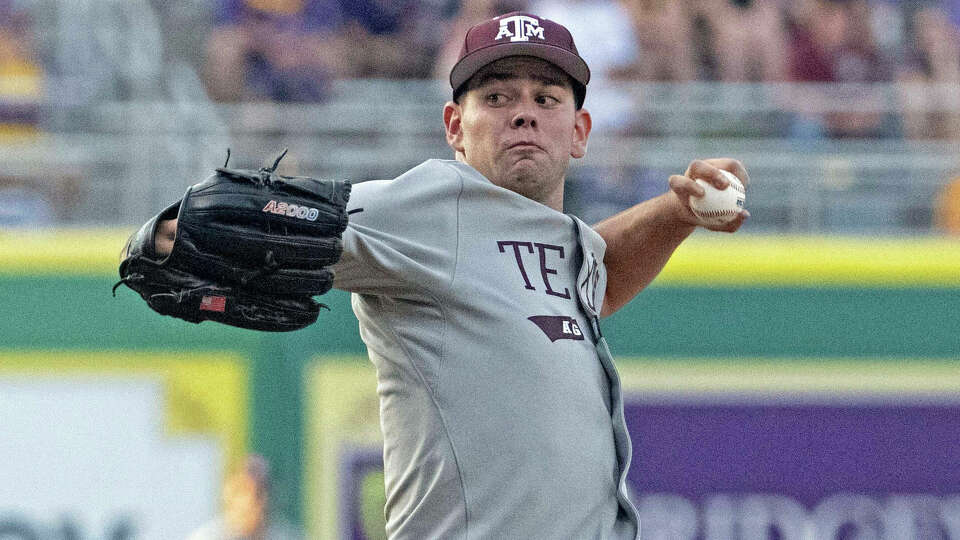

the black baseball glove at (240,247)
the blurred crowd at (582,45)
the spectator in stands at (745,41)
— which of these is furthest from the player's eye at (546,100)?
the spectator in stands at (745,41)

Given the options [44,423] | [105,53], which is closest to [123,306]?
[44,423]

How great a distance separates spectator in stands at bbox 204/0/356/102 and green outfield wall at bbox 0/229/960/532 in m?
1.29

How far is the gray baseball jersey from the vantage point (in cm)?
244

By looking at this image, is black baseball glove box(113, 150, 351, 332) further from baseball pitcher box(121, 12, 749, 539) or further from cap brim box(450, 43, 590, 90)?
cap brim box(450, 43, 590, 90)

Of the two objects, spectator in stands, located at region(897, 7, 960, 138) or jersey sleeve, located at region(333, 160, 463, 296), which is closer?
jersey sleeve, located at region(333, 160, 463, 296)

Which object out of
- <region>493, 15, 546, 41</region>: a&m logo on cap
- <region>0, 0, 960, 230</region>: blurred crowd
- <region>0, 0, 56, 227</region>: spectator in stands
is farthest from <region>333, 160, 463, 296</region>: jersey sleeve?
<region>0, 0, 56, 227</region>: spectator in stands

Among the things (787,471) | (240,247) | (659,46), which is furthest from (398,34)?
(240,247)

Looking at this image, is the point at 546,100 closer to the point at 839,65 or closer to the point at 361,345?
the point at 361,345

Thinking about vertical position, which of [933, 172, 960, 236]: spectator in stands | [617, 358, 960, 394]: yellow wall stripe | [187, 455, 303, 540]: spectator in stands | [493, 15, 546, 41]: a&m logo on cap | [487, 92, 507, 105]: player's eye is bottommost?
[187, 455, 303, 540]: spectator in stands

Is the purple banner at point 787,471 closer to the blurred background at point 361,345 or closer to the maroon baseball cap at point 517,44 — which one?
the blurred background at point 361,345

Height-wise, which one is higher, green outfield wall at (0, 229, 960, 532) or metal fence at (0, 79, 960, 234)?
metal fence at (0, 79, 960, 234)

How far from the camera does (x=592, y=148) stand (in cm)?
672

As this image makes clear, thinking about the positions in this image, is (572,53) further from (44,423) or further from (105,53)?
(105,53)

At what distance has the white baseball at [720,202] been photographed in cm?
272
